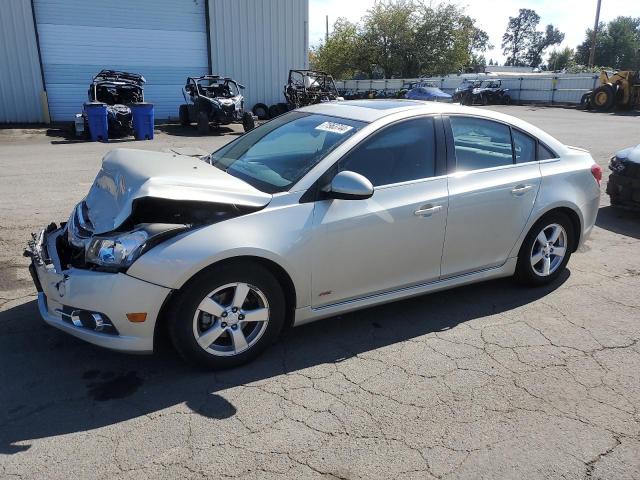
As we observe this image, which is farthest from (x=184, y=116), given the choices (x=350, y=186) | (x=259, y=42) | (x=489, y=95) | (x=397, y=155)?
(x=489, y=95)

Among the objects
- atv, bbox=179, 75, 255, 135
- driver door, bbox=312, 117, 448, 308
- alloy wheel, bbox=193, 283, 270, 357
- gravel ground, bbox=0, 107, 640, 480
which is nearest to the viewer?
gravel ground, bbox=0, 107, 640, 480

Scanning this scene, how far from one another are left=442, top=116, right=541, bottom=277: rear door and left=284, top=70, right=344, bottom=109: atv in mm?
16409

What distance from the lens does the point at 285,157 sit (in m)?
3.78

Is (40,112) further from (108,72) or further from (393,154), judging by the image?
(393,154)

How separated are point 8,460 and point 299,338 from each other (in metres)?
1.85

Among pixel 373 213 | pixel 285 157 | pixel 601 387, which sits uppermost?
pixel 285 157

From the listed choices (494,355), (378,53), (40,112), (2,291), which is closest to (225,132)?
(40,112)

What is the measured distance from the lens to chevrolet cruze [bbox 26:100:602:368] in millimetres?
2984

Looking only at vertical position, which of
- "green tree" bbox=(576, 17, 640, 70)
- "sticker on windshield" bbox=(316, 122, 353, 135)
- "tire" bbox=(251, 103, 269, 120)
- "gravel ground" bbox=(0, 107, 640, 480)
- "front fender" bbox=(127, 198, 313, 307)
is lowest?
"gravel ground" bbox=(0, 107, 640, 480)

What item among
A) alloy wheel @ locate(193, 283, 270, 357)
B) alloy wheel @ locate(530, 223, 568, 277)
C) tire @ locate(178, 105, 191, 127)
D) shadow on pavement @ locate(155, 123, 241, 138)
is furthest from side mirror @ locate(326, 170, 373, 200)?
tire @ locate(178, 105, 191, 127)

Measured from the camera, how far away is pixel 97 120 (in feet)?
47.9

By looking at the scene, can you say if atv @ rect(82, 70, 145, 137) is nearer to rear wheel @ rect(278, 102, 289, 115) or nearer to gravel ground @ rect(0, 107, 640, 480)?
rear wheel @ rect(278, 102, 289, 115)

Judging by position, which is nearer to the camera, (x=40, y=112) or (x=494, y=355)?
(x=494, y=355)

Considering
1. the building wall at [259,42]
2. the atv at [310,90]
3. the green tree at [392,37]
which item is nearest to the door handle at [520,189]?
the atv at [310,90]
